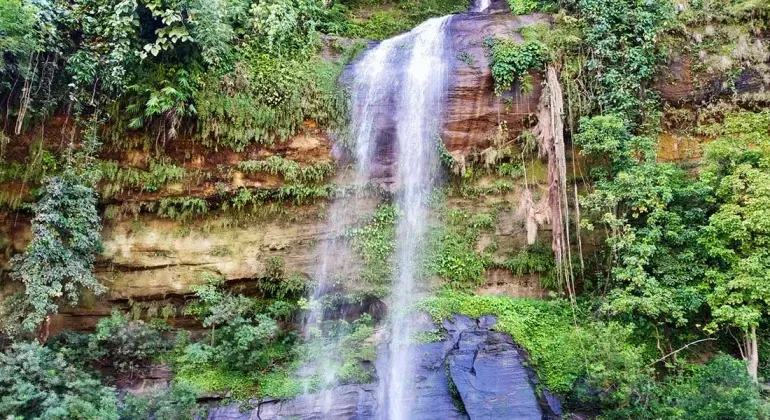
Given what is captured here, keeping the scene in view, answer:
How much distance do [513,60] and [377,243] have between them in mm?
4499

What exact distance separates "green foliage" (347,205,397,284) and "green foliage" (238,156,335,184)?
4.17ft

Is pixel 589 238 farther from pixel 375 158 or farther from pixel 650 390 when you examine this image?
pixel 375 158

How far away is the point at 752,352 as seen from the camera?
7.45 m

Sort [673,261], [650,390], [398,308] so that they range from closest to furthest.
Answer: [650,390] → [673,261] → [398,308]

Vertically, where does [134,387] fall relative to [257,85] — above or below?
below

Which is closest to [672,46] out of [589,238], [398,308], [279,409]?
[589,238]

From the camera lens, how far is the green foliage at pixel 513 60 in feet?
32.4

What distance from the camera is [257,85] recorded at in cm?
998

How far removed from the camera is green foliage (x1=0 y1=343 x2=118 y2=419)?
6.64 m

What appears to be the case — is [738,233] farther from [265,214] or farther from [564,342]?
[265,214]

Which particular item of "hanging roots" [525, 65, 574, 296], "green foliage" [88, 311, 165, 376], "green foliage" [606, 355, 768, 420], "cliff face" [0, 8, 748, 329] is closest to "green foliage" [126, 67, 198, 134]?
"cliff face" [0, 8, 748, 329]

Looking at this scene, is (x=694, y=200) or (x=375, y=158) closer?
(x=694, y=200)

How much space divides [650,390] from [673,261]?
7.29 feet

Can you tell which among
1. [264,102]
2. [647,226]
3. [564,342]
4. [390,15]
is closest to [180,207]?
[264,102]
